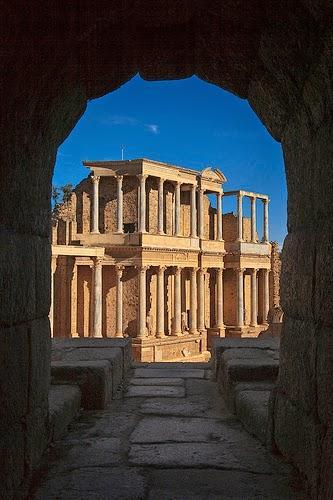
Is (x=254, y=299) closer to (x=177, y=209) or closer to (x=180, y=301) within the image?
(x=180, y=301)

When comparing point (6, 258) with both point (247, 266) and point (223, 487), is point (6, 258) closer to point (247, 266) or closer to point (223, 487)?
point (223, 487)

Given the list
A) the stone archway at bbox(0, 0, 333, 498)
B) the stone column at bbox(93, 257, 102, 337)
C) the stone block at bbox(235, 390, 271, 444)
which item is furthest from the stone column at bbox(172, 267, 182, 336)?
the stone archway at bbox(0, 0, 333, 498)

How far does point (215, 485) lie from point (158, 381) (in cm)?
341

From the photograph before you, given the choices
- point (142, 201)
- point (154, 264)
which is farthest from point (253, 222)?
point (142, 201)

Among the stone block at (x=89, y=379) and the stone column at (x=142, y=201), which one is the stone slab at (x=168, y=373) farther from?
the stone column at (x=142, y=201)

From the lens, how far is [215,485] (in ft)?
8.88

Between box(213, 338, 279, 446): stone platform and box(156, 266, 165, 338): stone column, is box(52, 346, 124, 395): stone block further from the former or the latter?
box(156, 266, 165, 338): stone column

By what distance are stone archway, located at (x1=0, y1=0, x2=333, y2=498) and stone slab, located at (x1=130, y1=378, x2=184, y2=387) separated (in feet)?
9.29

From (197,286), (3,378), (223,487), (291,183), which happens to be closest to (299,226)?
(291,183)

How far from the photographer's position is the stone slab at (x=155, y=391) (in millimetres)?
5262

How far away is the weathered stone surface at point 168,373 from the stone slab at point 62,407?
2.14 meters

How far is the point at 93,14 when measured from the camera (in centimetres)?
249

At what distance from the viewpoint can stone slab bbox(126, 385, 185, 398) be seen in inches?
207

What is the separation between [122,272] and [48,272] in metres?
22.2
